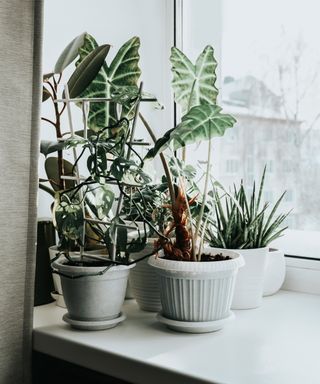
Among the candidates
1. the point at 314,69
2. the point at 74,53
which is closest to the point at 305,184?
the point at 314,69

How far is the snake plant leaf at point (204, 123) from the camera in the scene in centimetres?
96

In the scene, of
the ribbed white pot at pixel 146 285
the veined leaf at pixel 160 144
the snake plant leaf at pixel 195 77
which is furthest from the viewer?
the ribbed white pot at pixel 146 285

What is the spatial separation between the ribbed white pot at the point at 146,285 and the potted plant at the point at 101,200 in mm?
79

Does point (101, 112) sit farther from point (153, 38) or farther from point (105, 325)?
point (153, 38)

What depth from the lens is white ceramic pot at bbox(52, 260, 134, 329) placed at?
3.33 feet

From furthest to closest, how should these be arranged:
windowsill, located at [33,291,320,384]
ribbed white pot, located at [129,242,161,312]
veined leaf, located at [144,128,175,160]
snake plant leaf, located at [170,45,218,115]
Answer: ribbed white pot, located at [129,242,161,312]
snake plant leaf, located at [170,45,218,115]
veined leaf, located at [144,128,175,160]
windowsill, located at [33,291,320,384]

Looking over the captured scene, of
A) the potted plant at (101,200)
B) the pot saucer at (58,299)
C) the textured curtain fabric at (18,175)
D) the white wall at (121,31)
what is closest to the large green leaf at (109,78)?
the potted plant at (101,200)

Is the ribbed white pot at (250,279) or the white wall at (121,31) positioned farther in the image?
the white wall at (121,31)

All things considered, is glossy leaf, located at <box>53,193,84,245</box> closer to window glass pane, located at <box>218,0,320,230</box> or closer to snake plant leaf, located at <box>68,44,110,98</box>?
snake plant leaf, located at <box>68,44,110,98</box>

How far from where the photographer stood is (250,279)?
3.79 feet

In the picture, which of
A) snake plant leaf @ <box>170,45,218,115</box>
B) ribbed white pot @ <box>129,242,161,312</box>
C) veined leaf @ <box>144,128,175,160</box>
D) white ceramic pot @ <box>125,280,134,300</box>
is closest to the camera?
veined leaf @ <box>144,128,175,160</box>

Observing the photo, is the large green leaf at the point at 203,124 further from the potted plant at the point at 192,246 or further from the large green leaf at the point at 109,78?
the large green leaf at the point at 109,78

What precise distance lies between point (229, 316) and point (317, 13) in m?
0.73

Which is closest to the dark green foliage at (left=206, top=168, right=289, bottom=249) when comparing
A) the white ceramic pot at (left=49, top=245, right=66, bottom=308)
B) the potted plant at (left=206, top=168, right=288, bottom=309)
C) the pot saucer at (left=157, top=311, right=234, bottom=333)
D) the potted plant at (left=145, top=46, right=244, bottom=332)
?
the potted plant at (left=206, top=168, right=288, bottom=309)
